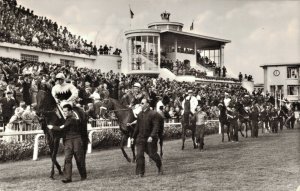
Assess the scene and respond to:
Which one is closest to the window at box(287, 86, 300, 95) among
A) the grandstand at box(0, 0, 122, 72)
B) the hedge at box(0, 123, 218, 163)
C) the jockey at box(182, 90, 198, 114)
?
the grandstand at box(0, 0, 122, 72)

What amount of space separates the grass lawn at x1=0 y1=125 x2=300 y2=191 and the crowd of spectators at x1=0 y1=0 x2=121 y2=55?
12.7 meters

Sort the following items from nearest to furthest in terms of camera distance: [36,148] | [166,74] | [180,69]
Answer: [36,148] < [166,74] < [180,69]

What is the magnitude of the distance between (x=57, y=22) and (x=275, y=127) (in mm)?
14135

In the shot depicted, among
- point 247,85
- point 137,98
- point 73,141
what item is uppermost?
point 247,85

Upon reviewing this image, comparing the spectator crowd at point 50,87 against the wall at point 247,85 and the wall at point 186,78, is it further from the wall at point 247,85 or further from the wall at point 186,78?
the wall at point 247,85

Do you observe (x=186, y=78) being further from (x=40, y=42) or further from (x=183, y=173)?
(x=183, y=173)

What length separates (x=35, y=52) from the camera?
2700 centimetres

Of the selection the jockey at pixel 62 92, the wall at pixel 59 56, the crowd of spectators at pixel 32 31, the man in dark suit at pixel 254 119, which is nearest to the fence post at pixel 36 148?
the jockey at pixel 62 92

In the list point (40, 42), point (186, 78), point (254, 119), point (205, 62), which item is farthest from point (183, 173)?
point (205, 62)

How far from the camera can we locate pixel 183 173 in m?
9.66

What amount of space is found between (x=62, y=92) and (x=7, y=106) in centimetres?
441

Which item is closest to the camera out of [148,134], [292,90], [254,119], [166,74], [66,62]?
[148,134]

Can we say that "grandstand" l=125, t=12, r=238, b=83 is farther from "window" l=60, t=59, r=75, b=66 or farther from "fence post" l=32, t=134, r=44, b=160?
"fence post" l=32, t=134, r=44, b=160

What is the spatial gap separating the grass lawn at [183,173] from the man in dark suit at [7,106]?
70.8 inches
